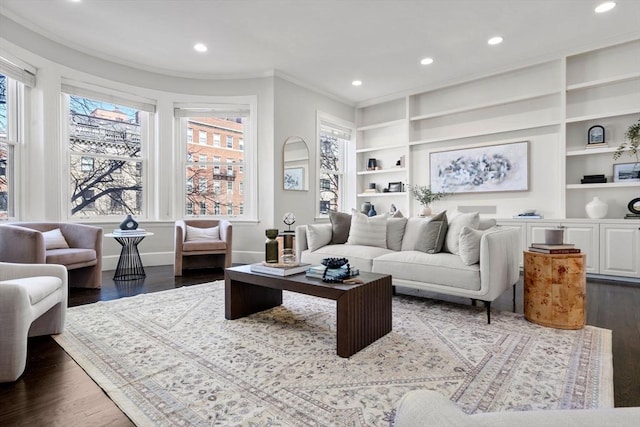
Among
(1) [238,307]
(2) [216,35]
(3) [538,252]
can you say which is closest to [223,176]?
(2) [216,35]

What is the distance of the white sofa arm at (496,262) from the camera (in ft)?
8.54

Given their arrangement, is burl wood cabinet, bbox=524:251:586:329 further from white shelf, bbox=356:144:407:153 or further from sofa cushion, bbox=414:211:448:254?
white shelf, bbox=356:144:407:153

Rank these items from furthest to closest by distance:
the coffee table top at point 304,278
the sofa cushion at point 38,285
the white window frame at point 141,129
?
the white window frame at point 141,129 < the coffee table top at point 304,278 < the sofa cushion at point 38,285

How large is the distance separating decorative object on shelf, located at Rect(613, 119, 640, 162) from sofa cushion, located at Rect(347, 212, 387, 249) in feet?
10.0

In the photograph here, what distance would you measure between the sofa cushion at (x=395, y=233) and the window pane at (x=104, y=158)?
3.73 metres

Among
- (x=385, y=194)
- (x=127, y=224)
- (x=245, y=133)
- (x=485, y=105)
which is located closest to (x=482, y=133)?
(x=485, y=105)

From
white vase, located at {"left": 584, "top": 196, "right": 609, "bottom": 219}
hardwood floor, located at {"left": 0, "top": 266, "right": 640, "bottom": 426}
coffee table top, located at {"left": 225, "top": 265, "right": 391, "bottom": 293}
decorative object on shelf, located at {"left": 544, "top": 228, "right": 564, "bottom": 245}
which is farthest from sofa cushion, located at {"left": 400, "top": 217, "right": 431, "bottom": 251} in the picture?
white vase, located at {"left": 584, "top": 196, "right": 609, "bottom": 219}

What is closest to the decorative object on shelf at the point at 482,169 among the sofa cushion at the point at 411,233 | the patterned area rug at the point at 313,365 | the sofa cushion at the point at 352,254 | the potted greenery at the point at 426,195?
the potted greenery at the point at 426,195

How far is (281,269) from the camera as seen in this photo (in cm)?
247

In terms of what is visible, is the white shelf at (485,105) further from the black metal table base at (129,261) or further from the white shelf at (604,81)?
the black metal table base at (129,261)

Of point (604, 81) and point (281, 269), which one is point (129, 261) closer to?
point (281, 269)

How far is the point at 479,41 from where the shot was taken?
4.35 metres

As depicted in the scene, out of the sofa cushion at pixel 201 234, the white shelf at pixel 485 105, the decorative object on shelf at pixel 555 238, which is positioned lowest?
the sofa cushion at pixel 201 234

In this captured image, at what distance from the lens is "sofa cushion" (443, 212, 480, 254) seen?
3137mm
